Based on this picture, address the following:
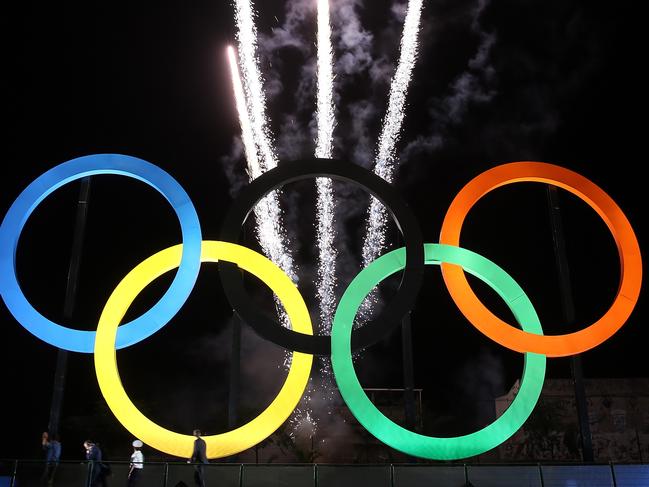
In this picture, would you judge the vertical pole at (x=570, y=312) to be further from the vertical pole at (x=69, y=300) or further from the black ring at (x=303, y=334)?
the vertical pole at (x=69, y=300)

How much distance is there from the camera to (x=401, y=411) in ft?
151

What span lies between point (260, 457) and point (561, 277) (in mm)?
30468

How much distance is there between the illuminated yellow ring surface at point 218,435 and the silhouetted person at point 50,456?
1.55m

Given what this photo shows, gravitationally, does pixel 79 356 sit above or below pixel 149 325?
above

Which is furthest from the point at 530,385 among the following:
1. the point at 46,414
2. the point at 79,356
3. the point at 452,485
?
the point at 79,356

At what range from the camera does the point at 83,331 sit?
15.8 meters

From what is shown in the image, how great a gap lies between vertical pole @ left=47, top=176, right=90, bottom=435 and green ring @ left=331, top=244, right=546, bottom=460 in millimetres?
6870

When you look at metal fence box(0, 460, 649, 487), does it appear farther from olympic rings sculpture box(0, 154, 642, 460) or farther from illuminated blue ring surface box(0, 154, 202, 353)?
illuminated blue ring surface box(0, 154, 202, 353)

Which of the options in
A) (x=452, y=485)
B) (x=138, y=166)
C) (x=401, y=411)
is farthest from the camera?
(x=401, y=411)

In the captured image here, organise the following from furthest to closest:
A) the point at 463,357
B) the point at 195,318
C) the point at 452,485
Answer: the point at 463,357 < the point at 195,318 < the point at 452,485

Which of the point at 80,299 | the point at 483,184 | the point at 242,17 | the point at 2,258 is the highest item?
the point at 242,17

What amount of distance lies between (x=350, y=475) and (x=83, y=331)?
22.6 feet

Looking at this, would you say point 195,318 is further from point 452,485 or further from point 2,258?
point 452,485

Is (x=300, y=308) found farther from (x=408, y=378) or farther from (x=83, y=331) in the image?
(x=83, y=331)
